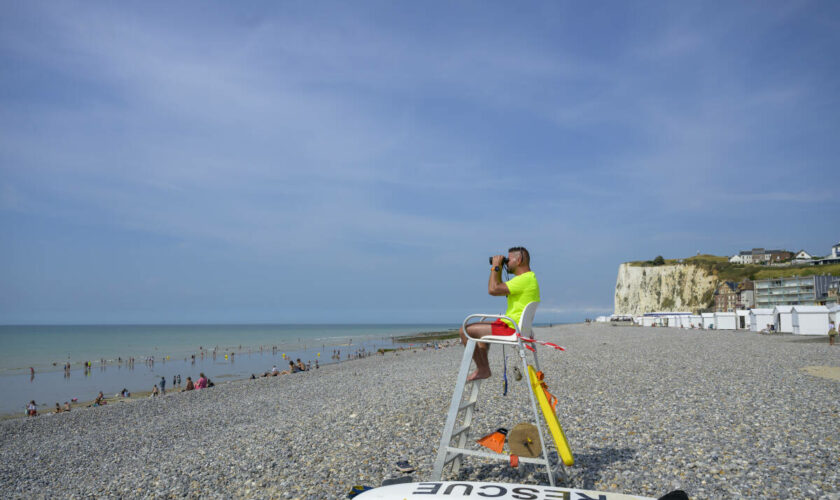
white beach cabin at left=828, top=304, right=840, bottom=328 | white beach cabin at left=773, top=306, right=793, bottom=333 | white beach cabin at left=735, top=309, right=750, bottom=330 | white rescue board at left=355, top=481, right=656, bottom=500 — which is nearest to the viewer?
white rescue board at left=355, top=481, right=656, bottom=500

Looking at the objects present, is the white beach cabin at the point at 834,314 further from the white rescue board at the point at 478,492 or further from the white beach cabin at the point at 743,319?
the white rescue board at the point at 478,492

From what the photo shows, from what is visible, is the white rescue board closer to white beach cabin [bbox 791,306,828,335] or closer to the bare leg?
the bare leg

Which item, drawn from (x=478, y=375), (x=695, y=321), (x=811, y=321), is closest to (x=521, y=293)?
(x=478, y=375)

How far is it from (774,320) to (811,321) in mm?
9387

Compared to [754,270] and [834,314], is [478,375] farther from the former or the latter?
[754,270]

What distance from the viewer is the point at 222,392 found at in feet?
93.2

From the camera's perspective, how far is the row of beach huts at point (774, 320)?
144ft

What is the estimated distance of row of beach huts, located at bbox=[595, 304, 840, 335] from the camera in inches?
1730

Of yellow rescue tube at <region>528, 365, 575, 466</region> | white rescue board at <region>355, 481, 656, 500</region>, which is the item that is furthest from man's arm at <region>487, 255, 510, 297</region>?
white rescue board at <region>355, 481, 656, 500</region>

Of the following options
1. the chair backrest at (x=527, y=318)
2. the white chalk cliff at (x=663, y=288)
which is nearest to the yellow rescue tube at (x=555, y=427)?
the chair backrest at (x=527, y=318)

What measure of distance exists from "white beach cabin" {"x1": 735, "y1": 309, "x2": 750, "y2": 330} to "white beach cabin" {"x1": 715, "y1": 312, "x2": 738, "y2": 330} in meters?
2.39

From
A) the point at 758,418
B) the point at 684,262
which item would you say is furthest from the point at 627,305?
the point at 758,418

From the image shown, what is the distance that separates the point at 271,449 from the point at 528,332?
7.04 meters

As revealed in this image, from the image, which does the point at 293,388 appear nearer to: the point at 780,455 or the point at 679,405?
the point at 679,405
